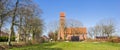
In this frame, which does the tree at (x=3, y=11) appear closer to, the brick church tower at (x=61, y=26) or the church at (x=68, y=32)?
the church at (x=68, y=32)

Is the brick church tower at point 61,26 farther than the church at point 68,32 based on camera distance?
No

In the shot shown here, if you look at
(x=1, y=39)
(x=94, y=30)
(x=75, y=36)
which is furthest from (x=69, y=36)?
(x=1, y=39)

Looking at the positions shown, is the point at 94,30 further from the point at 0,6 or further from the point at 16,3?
the point at 0,6

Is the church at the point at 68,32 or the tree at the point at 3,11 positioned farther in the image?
the church at the point at 68,32

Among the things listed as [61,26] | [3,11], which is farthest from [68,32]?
[3,11]

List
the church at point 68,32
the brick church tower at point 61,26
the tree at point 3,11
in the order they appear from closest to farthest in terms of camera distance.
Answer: the tree at point 3,11 < the brick church tower at point 61,26 < the church at point 68,32

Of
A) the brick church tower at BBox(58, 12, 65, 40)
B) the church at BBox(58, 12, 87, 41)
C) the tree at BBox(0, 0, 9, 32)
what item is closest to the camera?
the tree at BBox(0, 0, 9, 32)

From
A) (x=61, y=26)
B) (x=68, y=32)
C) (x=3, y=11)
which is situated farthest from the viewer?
(x=68, y=32)

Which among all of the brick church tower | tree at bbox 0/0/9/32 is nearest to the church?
the brick church tower

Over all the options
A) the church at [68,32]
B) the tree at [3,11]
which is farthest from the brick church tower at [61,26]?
the tree at [3,11]

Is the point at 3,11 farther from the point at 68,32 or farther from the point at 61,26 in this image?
the point at 68,32

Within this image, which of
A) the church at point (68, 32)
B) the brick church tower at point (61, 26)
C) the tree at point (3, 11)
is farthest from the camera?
the church at point (68, 32)

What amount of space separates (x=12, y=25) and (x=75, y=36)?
6729 centimetres

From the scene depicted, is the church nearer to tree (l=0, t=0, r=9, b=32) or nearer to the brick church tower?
the brick church tower
